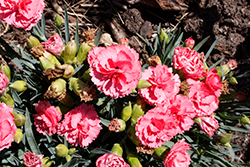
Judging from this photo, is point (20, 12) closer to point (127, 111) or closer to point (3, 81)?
point (3, 81)

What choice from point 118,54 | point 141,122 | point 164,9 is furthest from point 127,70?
point 164,9

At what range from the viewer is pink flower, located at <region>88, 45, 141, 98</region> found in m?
1.01

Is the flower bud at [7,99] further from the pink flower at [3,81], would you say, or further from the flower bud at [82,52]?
the flower bud at [82,52]

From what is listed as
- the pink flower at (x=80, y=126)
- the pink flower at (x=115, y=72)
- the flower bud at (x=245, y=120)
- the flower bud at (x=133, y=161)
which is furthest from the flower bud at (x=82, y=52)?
the flower bud at (x=245, y=120)

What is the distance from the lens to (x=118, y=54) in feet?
3.42

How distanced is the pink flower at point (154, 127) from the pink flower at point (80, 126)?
29cm

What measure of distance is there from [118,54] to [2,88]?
705 mm

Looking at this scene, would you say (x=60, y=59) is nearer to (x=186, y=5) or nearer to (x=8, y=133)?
(x=8, y=133)

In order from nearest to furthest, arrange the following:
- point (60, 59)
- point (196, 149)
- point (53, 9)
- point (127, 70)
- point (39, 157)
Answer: point (127, 70), point (39, 157), point (60, 59), point (196, 149), point (53, 9)

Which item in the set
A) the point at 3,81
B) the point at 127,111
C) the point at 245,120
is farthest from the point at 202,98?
the point at 3,81

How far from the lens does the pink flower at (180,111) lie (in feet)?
3.95

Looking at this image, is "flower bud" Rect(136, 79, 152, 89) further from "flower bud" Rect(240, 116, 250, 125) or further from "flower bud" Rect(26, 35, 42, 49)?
"flower bud" Rect(240, 116, 250, 125)

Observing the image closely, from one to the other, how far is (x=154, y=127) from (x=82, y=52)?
0.63 metres

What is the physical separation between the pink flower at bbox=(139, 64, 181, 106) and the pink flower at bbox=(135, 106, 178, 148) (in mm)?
68
